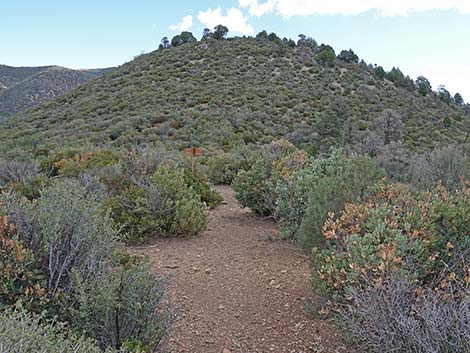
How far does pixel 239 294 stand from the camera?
16.2 ft

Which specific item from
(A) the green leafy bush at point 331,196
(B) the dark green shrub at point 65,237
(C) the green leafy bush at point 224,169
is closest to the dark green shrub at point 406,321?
(A) the green leafy bush at point 331,196

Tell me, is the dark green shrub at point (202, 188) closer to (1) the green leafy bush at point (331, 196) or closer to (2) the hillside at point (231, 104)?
(1) the green leafy bush at point (331, 196)

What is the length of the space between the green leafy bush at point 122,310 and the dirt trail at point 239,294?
359 mm

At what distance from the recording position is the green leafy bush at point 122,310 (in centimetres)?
313

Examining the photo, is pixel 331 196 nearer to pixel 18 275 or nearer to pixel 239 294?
pixel 239 294

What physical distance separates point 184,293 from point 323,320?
1.53 meters

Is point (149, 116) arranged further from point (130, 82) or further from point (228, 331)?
point (228, 331)

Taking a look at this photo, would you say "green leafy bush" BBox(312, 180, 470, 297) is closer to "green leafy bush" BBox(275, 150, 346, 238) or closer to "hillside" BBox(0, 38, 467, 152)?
"green leafy bush" BBox(275, 150, 346, 238)

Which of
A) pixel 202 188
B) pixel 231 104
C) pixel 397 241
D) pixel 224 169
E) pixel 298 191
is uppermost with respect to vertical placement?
pixel 231 104

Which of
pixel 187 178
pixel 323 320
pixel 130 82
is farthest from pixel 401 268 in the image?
pixel 130 82

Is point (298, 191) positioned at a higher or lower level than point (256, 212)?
higher

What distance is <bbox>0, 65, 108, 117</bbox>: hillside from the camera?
44.1 meters

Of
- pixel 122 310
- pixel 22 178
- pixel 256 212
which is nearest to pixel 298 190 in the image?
pixel 256 212

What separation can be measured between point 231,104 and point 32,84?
2854 centimetres
